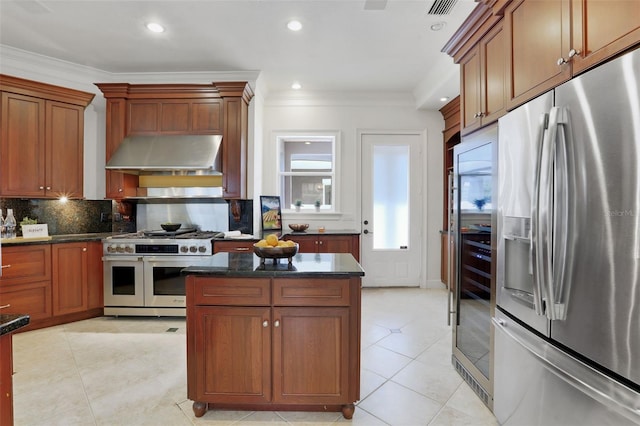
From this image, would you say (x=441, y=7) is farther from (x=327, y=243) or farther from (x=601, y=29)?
(x=327, y=243)

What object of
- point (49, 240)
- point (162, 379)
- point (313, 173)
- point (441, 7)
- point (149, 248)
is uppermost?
point (441, 7)

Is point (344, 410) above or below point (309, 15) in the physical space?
below

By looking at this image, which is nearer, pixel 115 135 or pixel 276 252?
pixel 276 252

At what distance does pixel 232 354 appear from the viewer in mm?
1865

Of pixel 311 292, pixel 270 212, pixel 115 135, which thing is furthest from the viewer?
pixel 270 212

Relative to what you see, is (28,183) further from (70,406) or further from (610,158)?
(610,158)

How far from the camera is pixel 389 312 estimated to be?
12.5 feet

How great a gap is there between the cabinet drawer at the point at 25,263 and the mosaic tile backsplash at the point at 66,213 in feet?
1.97

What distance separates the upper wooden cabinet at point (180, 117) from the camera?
388cm

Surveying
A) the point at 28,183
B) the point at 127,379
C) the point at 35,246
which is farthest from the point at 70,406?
the point at 28,183

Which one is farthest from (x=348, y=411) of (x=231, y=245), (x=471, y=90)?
(x=471, y=90)

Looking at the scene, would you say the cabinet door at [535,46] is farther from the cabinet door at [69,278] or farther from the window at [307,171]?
the cabinet door at [69,278]

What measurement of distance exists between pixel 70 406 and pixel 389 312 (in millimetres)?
3060

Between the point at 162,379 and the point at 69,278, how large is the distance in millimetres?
2008
